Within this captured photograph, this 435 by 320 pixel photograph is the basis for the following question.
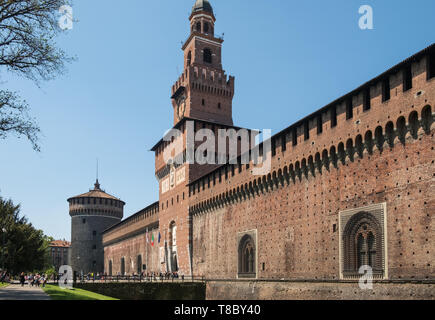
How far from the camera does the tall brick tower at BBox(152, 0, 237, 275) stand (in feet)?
134

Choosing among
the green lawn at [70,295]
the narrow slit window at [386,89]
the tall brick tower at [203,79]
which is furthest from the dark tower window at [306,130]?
the tall brick tower at [203,79]

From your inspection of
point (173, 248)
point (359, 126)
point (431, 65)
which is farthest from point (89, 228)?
point (431, 65)

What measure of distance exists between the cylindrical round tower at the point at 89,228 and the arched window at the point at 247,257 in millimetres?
46790

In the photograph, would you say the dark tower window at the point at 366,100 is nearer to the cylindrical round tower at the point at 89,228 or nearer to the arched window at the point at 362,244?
the arched window at the point at 362,244

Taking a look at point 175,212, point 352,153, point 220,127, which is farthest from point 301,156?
point 175,212

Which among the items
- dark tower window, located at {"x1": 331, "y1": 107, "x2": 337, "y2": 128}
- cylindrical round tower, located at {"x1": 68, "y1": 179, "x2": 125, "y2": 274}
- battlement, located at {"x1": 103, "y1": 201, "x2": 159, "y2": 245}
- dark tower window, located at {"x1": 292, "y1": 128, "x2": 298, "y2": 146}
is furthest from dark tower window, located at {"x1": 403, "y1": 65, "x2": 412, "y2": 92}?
cylindrical round tower, located at {"x1": 68, "y1": 179, "x2": 125, "y2": 274}

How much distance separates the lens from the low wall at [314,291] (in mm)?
17125

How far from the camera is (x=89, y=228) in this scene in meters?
73.2

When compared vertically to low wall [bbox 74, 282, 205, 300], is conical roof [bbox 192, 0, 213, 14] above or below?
→ above

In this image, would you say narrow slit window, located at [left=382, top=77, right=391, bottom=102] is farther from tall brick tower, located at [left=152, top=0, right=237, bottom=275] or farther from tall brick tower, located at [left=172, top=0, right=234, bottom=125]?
tall brick tower, located at [left=172, top=0, right=234, bottom=125]

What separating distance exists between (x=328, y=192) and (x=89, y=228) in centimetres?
5640

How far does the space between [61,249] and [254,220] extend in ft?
368

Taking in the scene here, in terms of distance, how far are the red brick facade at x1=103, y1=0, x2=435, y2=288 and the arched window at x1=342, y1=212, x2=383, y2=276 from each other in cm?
18

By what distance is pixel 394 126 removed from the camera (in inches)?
758
